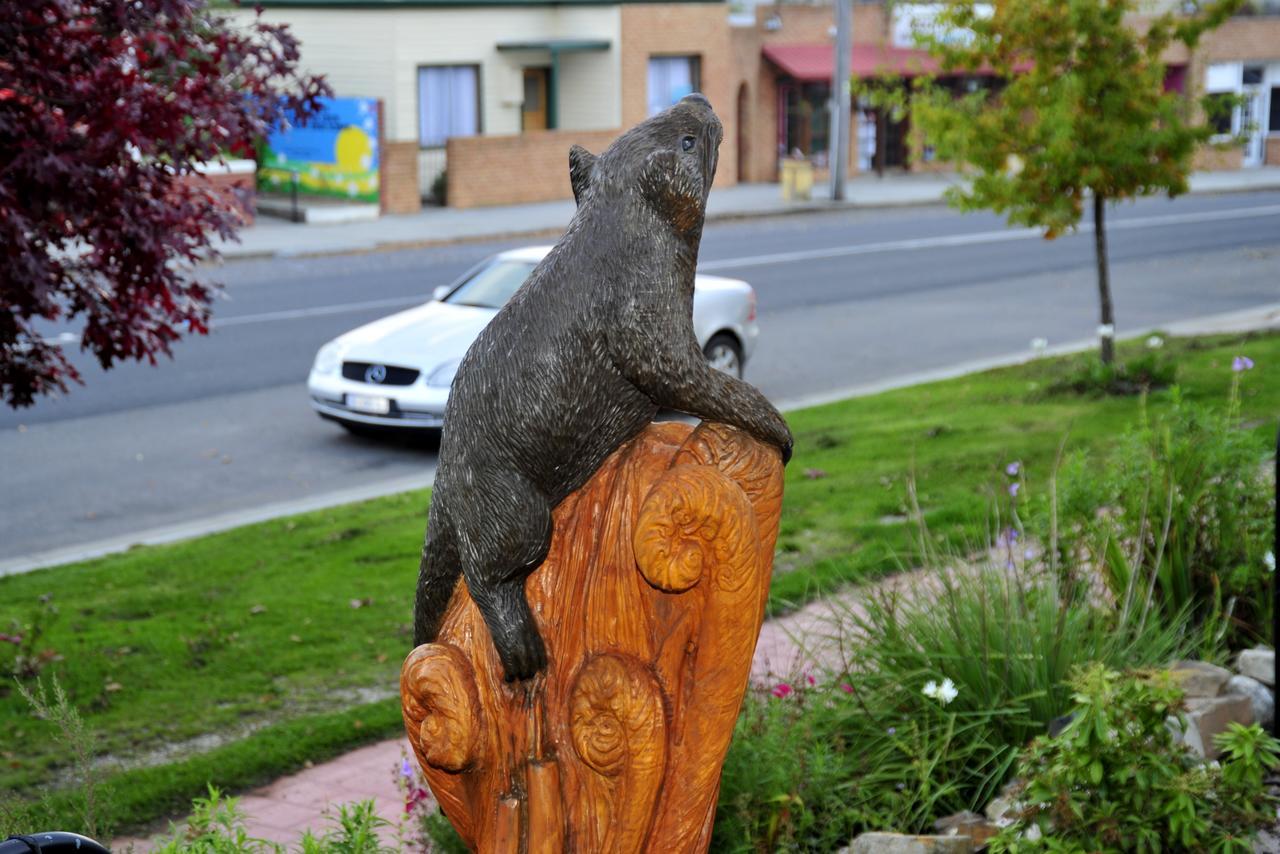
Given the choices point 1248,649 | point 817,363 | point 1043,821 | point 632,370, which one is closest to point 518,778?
point 632,370

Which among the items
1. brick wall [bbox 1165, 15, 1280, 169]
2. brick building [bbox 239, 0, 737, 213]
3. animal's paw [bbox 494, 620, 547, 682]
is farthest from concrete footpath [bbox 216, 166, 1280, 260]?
animal's paw [bbox 494, 620, 547, 682]

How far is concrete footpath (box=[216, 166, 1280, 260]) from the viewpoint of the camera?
80.6 feet

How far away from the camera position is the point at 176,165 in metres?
6.07

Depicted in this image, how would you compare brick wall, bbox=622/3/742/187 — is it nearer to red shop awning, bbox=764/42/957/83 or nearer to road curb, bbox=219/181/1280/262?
red shop awning, bbox=764/42/957/83

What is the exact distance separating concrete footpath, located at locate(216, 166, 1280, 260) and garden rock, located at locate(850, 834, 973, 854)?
1677 cm

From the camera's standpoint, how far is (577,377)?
3.56 meters

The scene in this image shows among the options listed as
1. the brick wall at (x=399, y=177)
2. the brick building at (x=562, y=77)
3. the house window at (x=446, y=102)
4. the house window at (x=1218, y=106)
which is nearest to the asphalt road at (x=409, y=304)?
the house window at (x=1218, y=106)

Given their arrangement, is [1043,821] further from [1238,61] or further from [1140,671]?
[1238,61]

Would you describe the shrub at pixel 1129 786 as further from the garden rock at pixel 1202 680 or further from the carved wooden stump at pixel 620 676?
the carved wooden stump at pixel 620 676

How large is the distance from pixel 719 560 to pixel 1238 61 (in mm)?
44586

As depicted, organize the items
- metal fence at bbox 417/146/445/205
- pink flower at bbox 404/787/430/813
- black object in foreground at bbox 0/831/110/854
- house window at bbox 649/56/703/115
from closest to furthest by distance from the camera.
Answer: black object in foreground at bbox 0/831/110/854
pink flower at bbox 404/787/430/813
metal fence at bbox 417/146/445/205
house window at bbox 649/56/703/115

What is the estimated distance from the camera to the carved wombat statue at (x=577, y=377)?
3547 millimetres

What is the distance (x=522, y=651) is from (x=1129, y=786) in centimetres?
210

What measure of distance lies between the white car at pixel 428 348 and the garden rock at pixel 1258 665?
19.3ft
